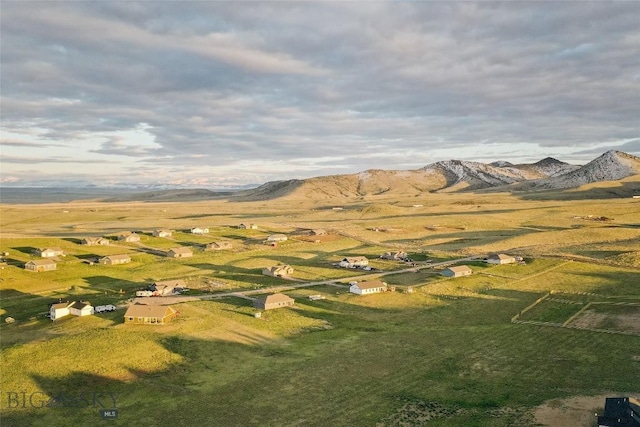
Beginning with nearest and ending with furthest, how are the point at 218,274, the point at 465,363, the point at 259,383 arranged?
the point at 259,383
the point at 465,363
the point at 218,274

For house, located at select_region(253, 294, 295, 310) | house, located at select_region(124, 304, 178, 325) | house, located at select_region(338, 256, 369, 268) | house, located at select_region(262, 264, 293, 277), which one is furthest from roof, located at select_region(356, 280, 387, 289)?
house, located at select_region(124, 304, 178, 325)

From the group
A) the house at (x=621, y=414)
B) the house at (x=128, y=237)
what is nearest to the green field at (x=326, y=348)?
the house at (x=621, y=414)

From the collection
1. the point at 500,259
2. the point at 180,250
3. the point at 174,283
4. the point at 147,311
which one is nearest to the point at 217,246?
the point at 180,250

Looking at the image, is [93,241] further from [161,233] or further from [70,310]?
[70,310]

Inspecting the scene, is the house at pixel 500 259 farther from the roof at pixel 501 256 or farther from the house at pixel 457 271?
the house at pixel 457 271

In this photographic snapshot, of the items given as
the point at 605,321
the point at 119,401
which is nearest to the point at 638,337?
the point at 605,321

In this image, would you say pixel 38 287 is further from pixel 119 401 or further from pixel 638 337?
pixel 638 337
